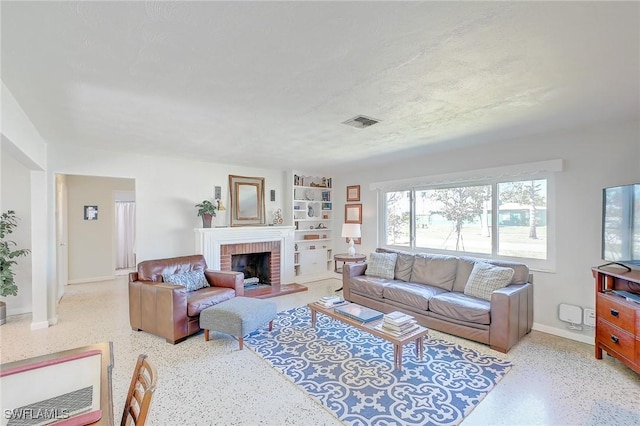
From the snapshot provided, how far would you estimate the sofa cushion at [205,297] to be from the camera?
10.7 ft

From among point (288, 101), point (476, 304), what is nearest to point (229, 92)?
point (288, 101)

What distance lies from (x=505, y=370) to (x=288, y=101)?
3.01 metres

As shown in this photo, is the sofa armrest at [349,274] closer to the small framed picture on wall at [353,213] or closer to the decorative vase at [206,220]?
the small framed picture on wall at [353,213]

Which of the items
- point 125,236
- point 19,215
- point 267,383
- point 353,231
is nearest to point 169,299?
point 267,383

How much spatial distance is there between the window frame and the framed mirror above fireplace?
2.33 meters

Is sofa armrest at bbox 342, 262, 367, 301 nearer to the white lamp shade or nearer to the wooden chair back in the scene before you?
the white lamp shade

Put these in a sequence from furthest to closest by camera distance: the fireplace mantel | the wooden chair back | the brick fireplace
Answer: the brick fireplace
the fireplace mantel
the wooden chair back

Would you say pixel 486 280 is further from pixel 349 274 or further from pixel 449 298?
pixel 349 274

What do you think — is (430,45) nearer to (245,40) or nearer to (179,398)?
(245,40)

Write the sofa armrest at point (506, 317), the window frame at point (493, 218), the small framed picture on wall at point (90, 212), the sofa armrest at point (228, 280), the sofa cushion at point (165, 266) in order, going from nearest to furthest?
the sofa armrest at point (506, 317), the window frame at point (493, 218), the sofa cushion at point (165, 266), the sofa armrest at point (228, 280), the small framed picture on wall at point (90, 212)

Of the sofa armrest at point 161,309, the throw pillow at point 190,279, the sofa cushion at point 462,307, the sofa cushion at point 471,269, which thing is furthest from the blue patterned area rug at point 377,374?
the throw pillow at point 190,279

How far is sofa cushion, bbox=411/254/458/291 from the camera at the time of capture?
3.93 metres

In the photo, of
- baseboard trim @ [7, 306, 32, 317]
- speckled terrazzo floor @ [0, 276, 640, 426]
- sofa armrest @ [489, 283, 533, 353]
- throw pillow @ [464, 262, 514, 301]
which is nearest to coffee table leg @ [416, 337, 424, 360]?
speckled terrazzo floor @ [0, 276, 640, 426]

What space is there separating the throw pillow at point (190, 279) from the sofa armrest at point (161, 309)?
0.69ft
